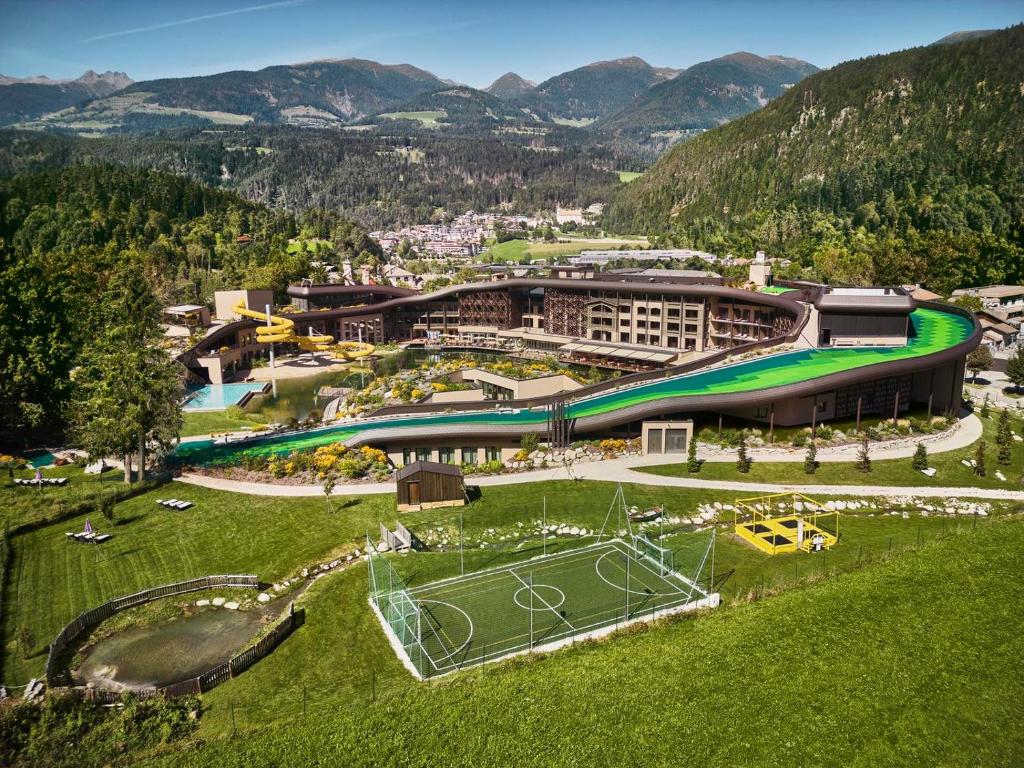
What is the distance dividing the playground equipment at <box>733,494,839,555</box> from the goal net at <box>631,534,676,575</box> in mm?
4294

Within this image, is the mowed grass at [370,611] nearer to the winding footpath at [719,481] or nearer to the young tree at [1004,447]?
the winding footpath at [719,481]

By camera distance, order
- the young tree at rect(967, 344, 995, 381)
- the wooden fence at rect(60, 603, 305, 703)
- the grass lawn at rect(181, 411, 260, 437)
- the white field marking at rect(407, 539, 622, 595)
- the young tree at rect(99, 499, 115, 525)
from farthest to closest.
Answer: the young tree at rect(967, 344, 995, 381)
the grass lawn at rect(181, 411, 260, 437)
the young tree at rect(99, 499, 115, 525)
the white field marking at rect(407, 539, 622, 595)
the wooden fence at rect(60, 603, 305, 703)

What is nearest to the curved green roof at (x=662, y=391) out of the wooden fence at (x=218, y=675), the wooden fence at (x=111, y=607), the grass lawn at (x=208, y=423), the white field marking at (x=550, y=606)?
the grass lawn at (x=208, y=423)

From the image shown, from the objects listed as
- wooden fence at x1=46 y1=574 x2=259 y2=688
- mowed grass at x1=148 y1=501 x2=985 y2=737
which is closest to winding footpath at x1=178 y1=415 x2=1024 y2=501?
mowed grass at x1=148 y1=501 x2=985 y2=737

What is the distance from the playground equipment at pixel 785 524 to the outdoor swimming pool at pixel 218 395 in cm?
4565

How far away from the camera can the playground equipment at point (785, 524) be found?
29094 mm

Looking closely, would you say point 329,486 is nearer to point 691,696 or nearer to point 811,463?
point 691,696

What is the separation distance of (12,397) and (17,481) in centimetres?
831

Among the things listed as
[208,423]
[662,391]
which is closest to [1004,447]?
[662,391]

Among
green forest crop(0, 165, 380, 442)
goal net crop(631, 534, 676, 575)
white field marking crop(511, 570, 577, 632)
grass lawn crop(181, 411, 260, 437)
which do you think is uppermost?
green forest crop(0, 165, 380, 442)

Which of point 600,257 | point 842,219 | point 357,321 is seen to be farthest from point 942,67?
point 357,321

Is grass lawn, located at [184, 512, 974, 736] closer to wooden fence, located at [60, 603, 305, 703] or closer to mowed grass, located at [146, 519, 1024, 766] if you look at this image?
mowed grass, located at [146, 519, 1024, 766]

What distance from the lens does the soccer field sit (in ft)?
73.4

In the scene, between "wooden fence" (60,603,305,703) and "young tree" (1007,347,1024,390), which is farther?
"young tree" (1007,347,1024,390)
